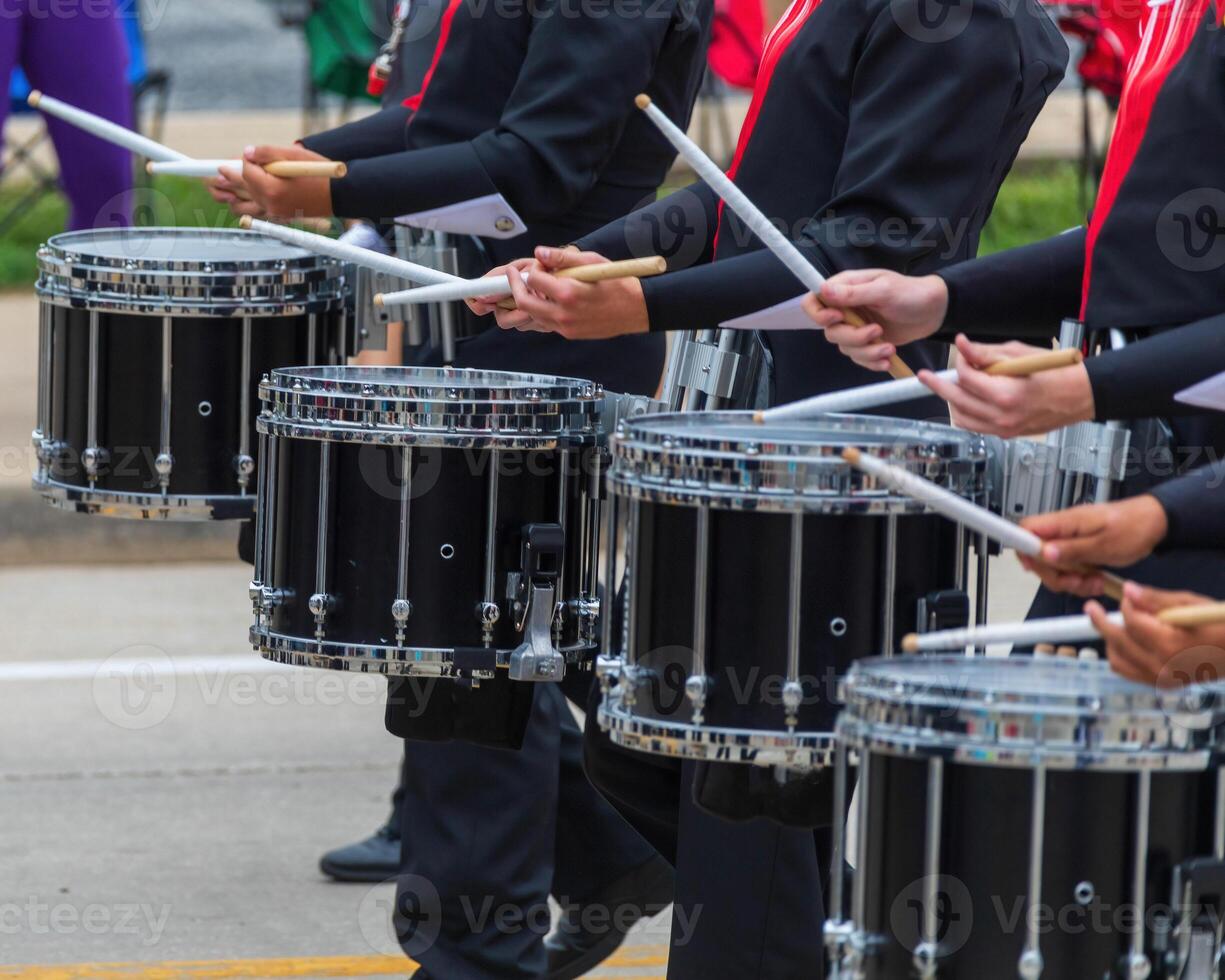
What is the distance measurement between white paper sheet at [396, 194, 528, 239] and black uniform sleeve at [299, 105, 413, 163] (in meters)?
0.63

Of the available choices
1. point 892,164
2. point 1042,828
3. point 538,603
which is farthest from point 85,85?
point 1042,828

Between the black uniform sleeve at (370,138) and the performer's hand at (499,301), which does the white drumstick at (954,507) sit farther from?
the black uniform sleeve at (370,138)

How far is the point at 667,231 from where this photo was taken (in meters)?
3.45

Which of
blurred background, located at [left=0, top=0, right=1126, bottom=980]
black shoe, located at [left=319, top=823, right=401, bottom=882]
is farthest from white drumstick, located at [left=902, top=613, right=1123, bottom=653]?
black shoe, located at [left=319, top=823, right=401, bottom=882]

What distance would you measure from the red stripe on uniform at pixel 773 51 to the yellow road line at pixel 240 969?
1.66m

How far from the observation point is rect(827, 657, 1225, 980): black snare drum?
7.37ft

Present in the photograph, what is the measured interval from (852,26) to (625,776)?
3.30ft

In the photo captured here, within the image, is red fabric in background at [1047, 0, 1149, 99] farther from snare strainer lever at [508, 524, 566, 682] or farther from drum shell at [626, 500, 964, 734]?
drum shell at [626, 500, 964, 734]

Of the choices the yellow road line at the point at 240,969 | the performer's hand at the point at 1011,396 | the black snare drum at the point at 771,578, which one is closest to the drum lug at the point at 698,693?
the black snare drum at the point at 771,578

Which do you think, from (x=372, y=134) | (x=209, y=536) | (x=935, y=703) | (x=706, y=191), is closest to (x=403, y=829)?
(x=706, y=191)

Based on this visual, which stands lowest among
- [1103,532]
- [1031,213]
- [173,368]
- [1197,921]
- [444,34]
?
[1197,921]

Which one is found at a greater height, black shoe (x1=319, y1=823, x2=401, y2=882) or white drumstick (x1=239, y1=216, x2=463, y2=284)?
white drumstick (x1=239, y1=216, x2=463, y2=284)

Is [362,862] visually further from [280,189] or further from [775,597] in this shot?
[775,597]

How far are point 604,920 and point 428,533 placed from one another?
3.92ft
